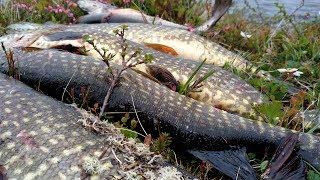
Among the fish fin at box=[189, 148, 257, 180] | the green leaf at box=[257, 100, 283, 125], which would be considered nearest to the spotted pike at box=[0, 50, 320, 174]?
the fish fin at box=[189, 148, 257, 180]

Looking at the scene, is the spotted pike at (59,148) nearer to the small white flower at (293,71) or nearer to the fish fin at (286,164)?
the fish fin at (286,164)

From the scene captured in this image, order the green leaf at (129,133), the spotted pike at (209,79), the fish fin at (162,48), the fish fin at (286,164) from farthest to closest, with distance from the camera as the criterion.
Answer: the fish fin at (162,48), the spotted pike at (209,79), the green leaf at (129,133), the fish fin at (286,164)

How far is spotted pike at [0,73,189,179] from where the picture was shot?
288 cm

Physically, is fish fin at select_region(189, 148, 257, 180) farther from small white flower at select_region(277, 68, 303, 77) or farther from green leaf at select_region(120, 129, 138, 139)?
small white flower at select_region(277, 68, 303, 77)

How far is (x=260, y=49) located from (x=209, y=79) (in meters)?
2.28

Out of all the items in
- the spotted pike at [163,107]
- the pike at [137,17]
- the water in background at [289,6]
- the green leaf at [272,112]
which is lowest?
the water in background at [289,6]

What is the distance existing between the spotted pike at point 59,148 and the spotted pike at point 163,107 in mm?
464

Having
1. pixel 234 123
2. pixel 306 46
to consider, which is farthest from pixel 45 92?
pixel 306 46

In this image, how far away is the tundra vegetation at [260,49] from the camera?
12.5 feet

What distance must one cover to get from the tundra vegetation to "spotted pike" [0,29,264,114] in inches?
8.6

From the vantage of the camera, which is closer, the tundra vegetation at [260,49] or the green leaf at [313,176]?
the green leaf at [313,176]

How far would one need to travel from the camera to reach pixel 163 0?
8.62 m

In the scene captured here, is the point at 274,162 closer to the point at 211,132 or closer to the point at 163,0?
the point at 211,132

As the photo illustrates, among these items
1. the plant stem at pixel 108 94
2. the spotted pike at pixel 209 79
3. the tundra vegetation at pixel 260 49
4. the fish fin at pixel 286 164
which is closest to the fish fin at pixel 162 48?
the spotted pike at pixel 209 79
